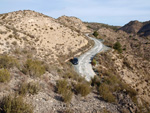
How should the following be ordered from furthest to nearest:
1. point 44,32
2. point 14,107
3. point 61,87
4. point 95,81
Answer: point 44,32, point 95,81, point 61,87, point 14,107

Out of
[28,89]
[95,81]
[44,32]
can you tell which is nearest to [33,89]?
[28,89]

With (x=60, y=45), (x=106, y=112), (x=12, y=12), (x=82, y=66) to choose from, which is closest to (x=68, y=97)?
(x=106, y=112)

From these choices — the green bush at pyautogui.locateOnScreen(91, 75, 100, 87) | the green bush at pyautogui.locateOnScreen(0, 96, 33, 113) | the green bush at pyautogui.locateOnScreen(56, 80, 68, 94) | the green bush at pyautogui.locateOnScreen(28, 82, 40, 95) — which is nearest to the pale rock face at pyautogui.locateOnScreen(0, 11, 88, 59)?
the green bush at pyautogui.locateOnScreen(91, 75, 100, 87)

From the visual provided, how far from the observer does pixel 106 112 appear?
264 inches

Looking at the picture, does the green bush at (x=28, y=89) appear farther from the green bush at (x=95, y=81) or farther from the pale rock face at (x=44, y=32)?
the pale rock face at (x=44, y=32)

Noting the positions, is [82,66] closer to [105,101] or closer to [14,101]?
[105,101]

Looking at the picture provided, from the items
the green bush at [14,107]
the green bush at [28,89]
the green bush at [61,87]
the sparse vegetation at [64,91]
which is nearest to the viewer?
the green bush at [14,107]

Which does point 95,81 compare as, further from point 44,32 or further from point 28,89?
point 44,32

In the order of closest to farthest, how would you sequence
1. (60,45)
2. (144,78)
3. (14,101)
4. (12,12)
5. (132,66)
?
(14,101), (144,78), (132,66), (60,45), (12,12)

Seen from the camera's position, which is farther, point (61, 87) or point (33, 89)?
point (61, 87)

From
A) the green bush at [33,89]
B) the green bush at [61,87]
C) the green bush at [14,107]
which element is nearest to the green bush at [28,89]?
the green bush at [33,89]

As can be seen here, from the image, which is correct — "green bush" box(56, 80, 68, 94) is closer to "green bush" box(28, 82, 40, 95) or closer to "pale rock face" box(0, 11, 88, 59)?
"green bush" box(28, 82, 40, 95)

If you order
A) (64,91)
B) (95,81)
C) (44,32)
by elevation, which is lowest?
(95,81)

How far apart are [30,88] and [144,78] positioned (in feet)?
77.7
